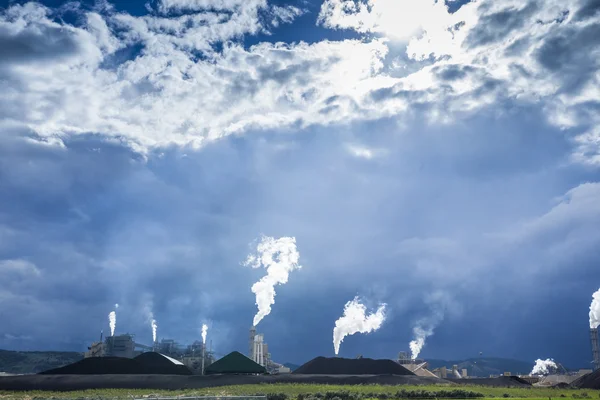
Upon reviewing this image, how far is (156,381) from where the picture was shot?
2926 inches

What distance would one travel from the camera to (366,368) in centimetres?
9369

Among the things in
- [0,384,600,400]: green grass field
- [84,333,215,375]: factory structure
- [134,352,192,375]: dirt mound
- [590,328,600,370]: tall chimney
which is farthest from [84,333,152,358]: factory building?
[590,328,600,370]: tall chimney

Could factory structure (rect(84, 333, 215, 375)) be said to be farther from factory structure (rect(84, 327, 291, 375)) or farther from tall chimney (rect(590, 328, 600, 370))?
tall chimney (rect(590, 328, 600, 370))

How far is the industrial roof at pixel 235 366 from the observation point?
92750 millimetres

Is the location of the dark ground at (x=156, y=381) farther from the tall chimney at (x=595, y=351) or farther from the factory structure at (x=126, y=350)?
the tall chimney at (x=595, y=351)

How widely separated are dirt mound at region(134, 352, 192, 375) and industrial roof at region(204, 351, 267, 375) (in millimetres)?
4962

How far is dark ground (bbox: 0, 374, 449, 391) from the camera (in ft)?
237

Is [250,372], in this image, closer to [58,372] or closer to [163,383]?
[163,383]

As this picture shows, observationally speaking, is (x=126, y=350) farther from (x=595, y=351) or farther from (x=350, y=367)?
(x=595, y=351)

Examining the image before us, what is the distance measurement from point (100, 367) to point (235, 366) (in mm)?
21214

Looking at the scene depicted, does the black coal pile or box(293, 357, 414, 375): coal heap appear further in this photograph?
box(293, 357, 414, 375): coal heap

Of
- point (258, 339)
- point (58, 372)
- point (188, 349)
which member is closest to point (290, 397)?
point (58, 372)

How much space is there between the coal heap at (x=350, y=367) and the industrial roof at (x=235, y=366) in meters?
8.08

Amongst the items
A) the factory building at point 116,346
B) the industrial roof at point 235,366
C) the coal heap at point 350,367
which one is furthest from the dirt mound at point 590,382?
the factory building at point 116,346
